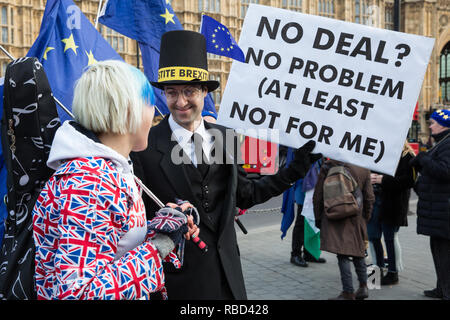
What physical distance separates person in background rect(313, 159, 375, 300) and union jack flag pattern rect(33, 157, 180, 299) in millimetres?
3236

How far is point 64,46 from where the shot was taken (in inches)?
146

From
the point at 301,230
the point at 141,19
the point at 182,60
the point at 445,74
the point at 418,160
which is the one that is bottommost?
the point at 301,230

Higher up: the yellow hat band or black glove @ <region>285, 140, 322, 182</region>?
the yellow hat band

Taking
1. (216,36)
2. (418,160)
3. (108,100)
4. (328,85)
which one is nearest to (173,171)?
(108,100)

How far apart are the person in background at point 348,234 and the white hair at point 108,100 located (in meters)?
3.30

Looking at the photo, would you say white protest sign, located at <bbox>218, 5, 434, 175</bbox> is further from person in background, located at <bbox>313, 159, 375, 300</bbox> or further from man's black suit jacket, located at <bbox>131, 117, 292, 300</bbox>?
person in background, located at <bbox>313, 159, 375, 300</bbox>

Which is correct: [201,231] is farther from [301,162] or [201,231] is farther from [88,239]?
[88,239]

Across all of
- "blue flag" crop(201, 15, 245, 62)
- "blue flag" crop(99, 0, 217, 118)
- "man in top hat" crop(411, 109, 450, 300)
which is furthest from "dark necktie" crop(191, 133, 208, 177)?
"man in top hat" crop(411, 109, 450, 300)

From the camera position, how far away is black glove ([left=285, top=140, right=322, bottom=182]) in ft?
7.79

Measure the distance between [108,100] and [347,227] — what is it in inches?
135

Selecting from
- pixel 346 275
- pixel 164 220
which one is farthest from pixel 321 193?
pixel 164 220

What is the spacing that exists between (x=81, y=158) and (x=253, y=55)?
1600 millimetres

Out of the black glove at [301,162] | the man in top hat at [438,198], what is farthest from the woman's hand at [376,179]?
the black glove at [301,162]

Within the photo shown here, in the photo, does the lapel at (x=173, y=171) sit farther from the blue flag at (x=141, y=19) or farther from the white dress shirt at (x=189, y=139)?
the blue flag at (x=141, y=19)
